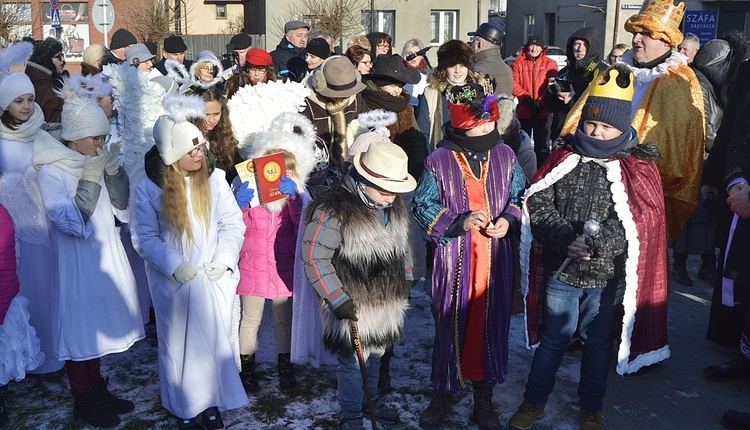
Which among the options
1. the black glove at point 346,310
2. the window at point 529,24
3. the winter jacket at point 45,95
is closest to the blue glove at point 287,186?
the black glove at point 346,310

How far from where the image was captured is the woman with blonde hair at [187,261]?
12.4 feet

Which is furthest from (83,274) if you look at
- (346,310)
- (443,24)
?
(443,24)

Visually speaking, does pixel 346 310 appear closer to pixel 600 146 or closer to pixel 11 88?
pixel 600 146

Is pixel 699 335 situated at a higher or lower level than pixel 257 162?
lower

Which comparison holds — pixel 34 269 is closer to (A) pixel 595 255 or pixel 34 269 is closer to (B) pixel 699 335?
(A) pixel 595 255

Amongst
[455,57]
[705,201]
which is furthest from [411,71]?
[705,201]

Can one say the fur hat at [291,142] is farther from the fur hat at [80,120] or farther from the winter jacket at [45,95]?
the winter jacket at [45,95]

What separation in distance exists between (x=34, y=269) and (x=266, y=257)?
1.54 m

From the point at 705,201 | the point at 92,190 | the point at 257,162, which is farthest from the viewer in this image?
the point at 705,201

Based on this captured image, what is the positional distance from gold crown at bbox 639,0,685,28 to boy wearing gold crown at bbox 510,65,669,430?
1116 mm

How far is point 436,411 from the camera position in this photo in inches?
164

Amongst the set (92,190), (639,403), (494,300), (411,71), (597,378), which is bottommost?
(639,403)

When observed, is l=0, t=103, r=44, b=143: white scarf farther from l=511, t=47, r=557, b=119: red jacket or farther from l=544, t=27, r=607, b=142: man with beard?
l=511, t=47, r=557, b=119: red jacket

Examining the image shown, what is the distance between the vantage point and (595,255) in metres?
3.59
